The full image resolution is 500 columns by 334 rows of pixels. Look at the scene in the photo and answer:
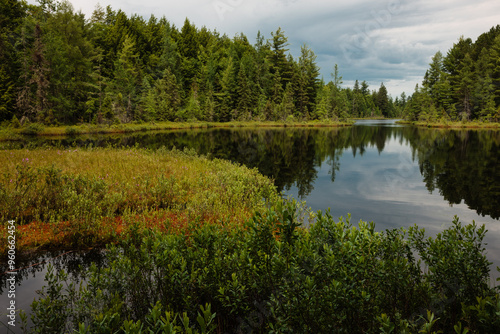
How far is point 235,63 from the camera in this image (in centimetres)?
9075

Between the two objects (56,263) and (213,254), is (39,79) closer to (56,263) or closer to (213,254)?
(56,263)

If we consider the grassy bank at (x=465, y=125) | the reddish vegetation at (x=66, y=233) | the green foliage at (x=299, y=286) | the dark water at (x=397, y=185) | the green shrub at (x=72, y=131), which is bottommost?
the dark water at (x=397, y=185)

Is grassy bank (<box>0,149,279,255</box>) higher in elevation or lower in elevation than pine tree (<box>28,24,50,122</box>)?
lower

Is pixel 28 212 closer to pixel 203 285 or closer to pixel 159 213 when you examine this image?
pixel 159 213

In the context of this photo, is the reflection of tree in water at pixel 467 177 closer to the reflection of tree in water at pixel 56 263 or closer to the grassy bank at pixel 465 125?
the reflection of tree in water at pixel 56 263

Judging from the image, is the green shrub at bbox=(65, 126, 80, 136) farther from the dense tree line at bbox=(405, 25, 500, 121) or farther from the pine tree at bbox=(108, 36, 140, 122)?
the dense tree line at bbox=(405, 25, 500, 121)

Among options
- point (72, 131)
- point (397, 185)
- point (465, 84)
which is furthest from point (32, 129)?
point (465, 84)

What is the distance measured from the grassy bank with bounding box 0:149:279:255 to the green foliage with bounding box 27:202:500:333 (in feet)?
6.89

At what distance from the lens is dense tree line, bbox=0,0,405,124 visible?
46.2 meters

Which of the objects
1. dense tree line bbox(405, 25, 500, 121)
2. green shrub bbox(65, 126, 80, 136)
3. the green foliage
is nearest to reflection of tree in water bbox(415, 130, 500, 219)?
the green foliage

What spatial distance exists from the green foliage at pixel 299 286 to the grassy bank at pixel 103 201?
82.7 inches

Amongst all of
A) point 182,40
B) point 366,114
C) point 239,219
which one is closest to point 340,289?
point 239,219

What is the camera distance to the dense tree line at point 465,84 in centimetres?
7056

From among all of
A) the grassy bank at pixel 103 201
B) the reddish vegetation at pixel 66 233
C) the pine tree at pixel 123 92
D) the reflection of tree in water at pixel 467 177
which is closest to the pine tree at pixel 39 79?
the pine tree at pixel 123 92
